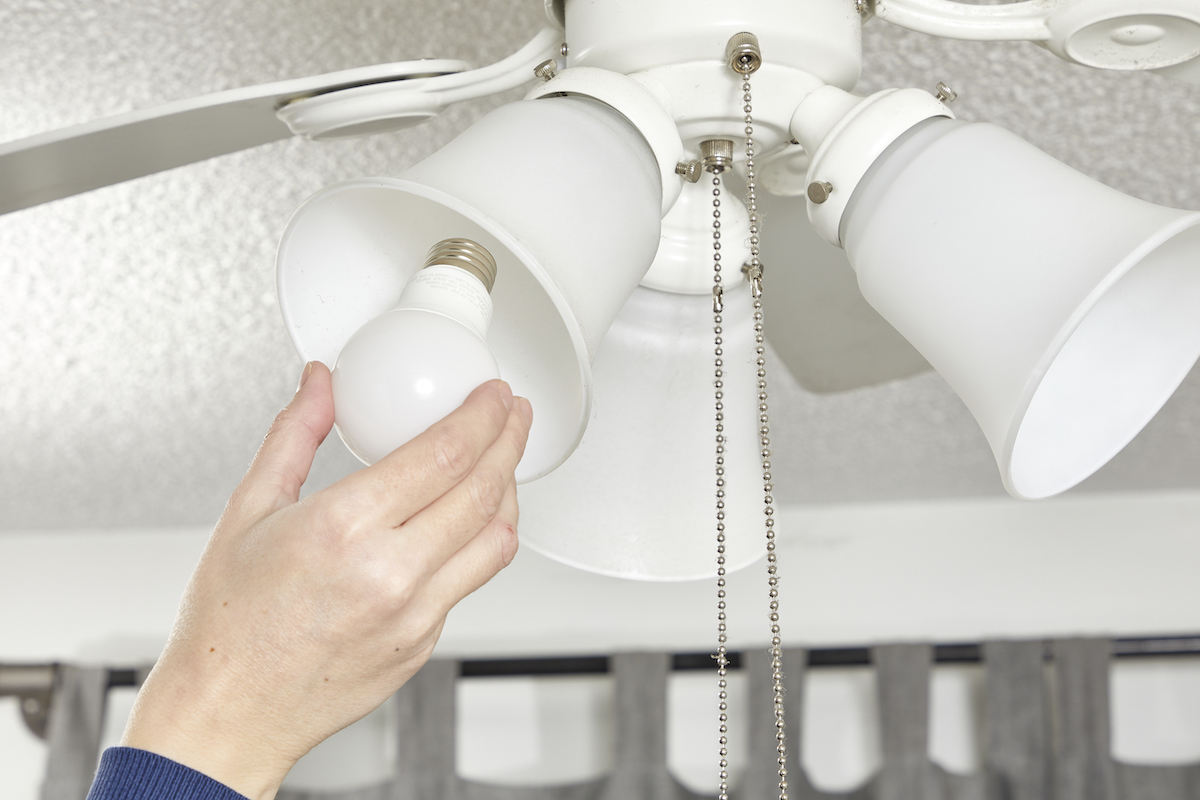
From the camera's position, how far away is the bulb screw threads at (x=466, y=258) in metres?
0.39

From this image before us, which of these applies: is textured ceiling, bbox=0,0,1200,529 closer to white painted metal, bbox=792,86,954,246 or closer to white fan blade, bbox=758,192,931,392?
white fan blade, bbox=758,192,931,392

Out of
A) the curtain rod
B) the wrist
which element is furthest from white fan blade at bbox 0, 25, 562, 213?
the curtain rod

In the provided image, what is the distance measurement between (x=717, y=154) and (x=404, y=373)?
22 cm

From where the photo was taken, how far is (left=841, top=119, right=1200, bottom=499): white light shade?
1.29 ft

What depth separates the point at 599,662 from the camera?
81.5 inches

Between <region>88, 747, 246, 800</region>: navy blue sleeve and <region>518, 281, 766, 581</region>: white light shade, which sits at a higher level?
<region>518, 281, 766, 581</region>: white light shade

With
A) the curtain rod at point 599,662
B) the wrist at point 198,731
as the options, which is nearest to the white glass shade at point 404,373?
the wrist at point 198,731

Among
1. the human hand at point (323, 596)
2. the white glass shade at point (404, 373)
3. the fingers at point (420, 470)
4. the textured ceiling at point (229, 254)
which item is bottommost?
the human hand at point (323, 596)

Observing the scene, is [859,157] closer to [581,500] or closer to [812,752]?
[581,500]

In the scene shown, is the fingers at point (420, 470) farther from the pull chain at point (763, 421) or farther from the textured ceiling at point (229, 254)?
the textured ceiling at point (229, 254)

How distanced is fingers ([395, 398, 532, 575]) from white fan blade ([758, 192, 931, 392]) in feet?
0.90

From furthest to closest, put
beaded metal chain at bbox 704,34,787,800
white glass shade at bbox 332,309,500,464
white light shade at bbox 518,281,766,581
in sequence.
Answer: white light shade at bbox 518,281,766,581 < beaded metal chain at bbox 704,34,787,800 < white glass shade at bbox 332,309,500,464

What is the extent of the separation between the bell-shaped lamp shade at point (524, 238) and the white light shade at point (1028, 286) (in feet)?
0.36

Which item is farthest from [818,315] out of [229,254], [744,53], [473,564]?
[229,254]
